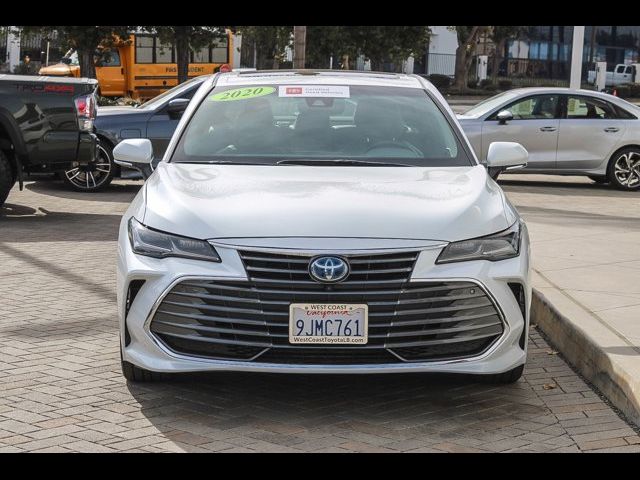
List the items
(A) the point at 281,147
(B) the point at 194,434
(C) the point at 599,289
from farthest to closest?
(C) the point at 599,289 < (A) the point at 281,147 < (B) the point at 194,434

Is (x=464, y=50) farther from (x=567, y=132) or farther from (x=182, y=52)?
(x=567, y=132)

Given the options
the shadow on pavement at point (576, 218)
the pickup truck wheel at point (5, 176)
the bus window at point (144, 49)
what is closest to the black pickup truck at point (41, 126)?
the pickup truck wheel at point (5, 176)

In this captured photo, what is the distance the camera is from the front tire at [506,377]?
19.6 feet

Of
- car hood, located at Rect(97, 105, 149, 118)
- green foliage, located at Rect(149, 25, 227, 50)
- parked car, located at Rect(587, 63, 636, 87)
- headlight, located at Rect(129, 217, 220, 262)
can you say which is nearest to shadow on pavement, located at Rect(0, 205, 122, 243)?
car hood, located at Rect(97, 105, 149, 118)

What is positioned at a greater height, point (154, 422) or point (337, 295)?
point (337, 295)

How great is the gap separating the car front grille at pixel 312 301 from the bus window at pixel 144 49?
3556 centimetres

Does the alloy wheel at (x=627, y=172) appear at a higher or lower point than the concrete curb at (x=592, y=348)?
lower

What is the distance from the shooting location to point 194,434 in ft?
17.2

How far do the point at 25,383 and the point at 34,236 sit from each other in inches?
235

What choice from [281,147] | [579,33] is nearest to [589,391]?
[281,147]

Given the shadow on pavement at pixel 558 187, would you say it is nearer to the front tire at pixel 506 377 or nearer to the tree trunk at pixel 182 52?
the front tire at pixel 506 377

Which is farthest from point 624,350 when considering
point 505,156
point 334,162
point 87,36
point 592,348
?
point 87,36

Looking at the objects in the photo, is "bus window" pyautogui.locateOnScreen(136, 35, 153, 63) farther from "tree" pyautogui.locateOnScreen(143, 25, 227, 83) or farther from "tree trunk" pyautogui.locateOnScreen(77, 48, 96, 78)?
"tree trunk" pyautogui.locateOnScreen(77, 48, 96, 78)

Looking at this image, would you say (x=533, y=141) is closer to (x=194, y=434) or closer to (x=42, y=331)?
(x=42, y=331)
